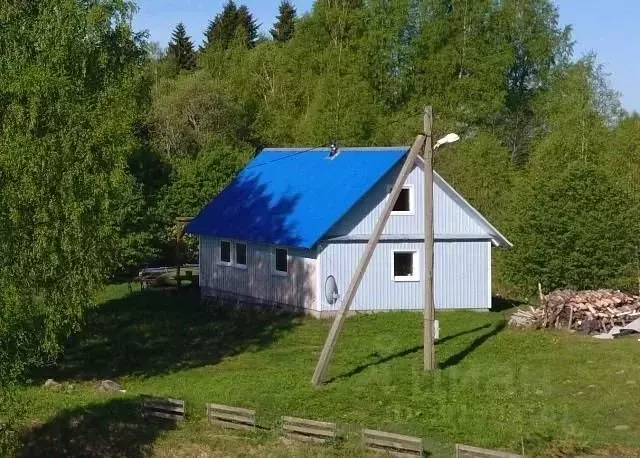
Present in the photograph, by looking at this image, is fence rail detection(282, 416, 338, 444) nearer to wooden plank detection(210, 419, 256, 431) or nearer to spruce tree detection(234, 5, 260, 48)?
wooden plank detection(210, 419, 256, 431)

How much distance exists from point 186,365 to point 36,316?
18.7 feet

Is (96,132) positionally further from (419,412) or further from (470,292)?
(470,292)

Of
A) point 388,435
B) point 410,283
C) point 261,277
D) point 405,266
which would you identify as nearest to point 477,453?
point 388,435

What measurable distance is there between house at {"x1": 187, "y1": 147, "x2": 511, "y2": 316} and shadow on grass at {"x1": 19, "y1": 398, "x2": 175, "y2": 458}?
41.0 feet

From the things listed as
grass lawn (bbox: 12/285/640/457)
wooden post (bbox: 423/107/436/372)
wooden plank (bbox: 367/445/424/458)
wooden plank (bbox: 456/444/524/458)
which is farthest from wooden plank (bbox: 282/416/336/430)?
wooden post (bbox: 423/107/436/372)

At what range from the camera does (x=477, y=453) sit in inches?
640

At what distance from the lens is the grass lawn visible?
61.0 feet

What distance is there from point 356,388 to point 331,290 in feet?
35.2

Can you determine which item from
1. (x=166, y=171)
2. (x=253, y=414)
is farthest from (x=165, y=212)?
(x=253, y=414)

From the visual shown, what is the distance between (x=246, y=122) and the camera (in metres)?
68.3

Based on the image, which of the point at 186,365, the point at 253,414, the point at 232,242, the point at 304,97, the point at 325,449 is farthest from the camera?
the point at 304,97

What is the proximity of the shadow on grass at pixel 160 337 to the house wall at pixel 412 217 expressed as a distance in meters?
3.59

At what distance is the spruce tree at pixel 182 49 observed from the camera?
8862 cm

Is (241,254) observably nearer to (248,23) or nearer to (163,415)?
(163,415)
